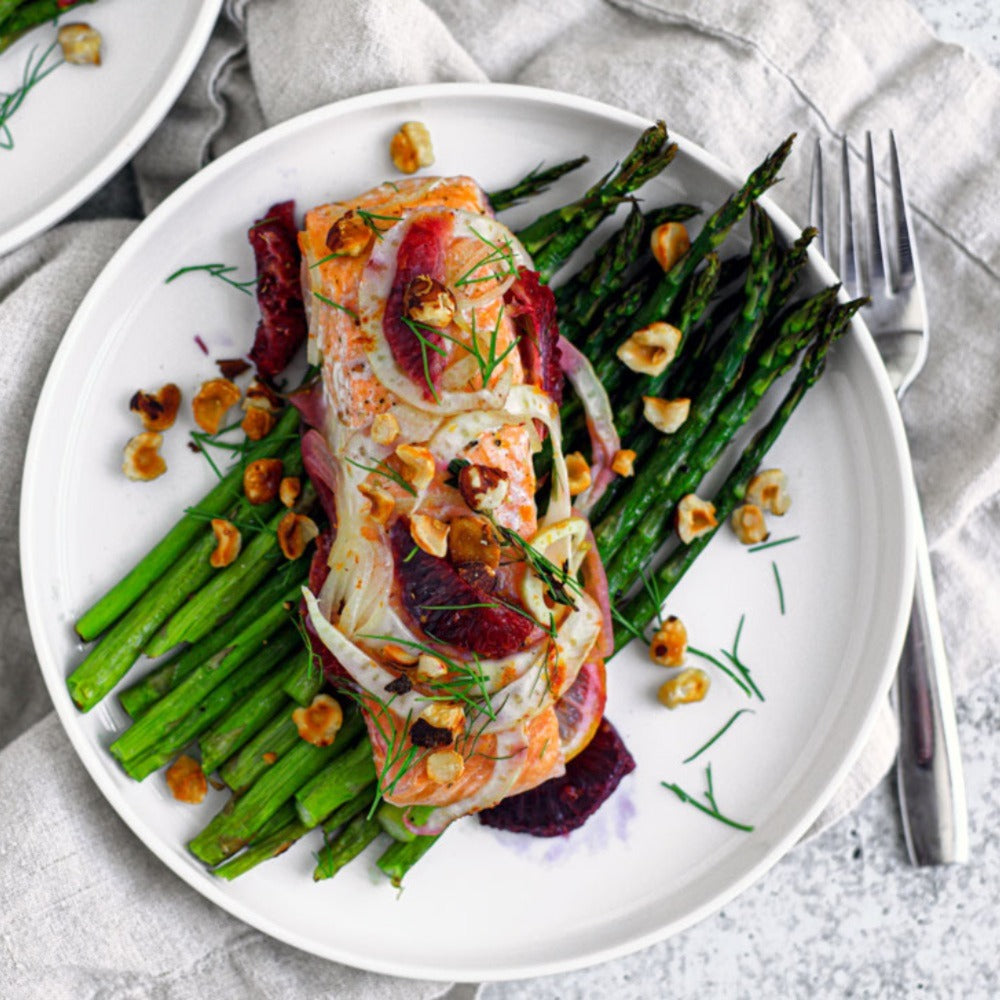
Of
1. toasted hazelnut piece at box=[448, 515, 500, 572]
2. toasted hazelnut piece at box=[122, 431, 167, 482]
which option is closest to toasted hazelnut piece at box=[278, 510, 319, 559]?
toasted hazelnut piece at box=[122, 431, 167, 482]

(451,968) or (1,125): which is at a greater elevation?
(1,125)

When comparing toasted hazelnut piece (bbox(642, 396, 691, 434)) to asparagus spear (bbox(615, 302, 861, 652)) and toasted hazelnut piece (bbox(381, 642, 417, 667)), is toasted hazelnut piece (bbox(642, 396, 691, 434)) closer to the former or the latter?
asparagus spear (bbox(615, 302, 861, 652))

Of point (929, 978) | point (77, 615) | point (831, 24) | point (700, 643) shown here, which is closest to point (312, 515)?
point (77, 615)

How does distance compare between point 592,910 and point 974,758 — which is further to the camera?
point 974,758

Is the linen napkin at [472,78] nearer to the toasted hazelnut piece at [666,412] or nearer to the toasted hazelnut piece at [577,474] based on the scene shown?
the toasted hazelnut piece at [666,412]

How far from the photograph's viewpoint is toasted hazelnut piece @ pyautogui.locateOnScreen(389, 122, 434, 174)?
3.54 meters

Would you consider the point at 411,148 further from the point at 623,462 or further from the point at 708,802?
the point at 708,802

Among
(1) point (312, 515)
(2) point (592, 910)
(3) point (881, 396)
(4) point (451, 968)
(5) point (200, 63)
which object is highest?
(3) point (881, 396)

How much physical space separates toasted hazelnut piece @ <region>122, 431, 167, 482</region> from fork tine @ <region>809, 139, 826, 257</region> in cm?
223

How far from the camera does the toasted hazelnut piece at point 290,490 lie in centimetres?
345

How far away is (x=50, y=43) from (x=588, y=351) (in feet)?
6.80

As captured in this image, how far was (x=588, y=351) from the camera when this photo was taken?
3537 mm

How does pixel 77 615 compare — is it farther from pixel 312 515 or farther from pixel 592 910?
pixel 592 910

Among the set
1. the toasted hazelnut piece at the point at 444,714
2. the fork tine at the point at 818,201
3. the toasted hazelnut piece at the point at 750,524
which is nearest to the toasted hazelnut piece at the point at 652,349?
the toasted hazelnut piece at the point at 750,524
